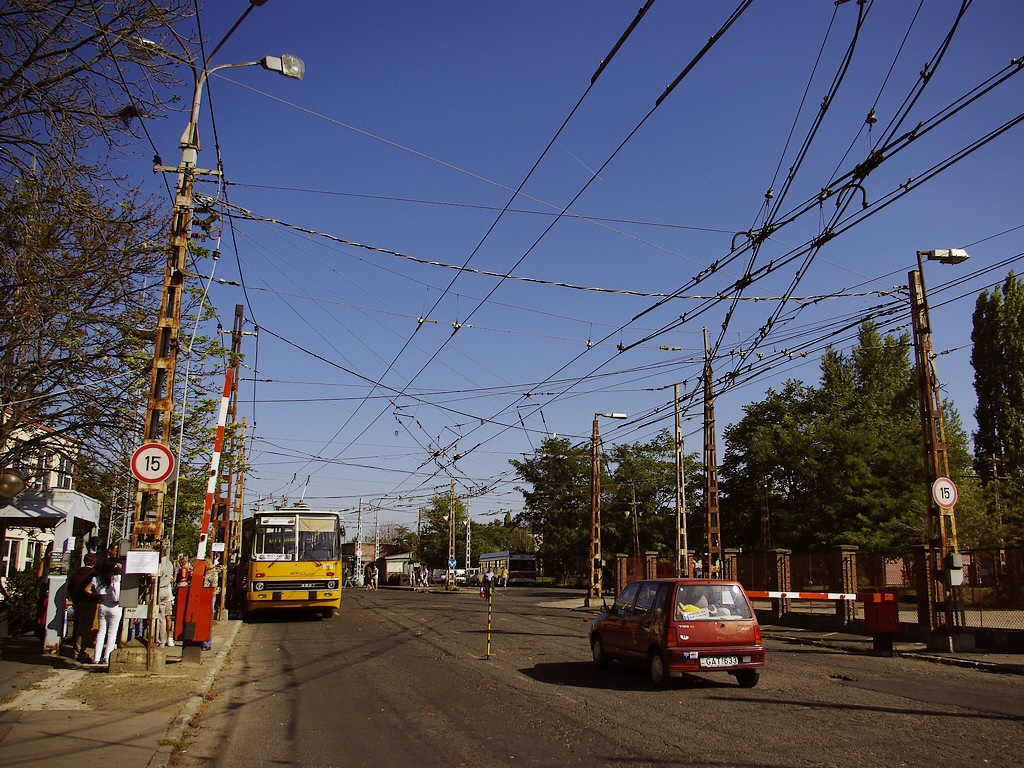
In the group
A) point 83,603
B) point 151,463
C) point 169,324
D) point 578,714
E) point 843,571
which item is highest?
point 169,324

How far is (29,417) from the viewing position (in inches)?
627

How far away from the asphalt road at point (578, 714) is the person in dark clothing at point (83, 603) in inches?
89.6

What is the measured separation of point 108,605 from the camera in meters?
12.2

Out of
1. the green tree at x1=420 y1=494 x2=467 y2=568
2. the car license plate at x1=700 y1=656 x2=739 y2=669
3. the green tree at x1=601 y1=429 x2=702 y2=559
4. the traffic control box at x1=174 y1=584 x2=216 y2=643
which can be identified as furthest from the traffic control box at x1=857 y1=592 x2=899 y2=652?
the green tree at x1=420 y1=494 x2=467 y2=568

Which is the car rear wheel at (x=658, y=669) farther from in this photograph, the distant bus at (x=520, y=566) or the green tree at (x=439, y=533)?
the green tree at (x=439, y=533)

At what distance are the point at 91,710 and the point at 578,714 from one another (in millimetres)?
5475

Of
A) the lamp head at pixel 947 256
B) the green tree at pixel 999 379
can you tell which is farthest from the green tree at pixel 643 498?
the lamp head at pixel 947 256

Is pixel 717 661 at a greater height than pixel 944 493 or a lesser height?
lesser

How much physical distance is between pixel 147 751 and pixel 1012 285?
176ft

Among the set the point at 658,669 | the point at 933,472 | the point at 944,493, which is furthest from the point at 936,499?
the point at 658,669

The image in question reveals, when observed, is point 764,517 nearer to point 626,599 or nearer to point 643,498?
point 643,498

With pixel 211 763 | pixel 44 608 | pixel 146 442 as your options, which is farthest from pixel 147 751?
pixel 44 608

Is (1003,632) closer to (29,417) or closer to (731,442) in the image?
(29,417)

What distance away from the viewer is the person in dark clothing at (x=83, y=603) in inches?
500
